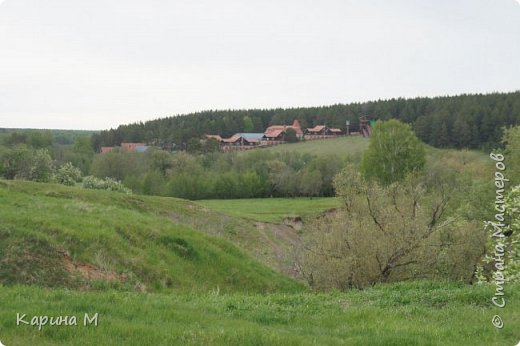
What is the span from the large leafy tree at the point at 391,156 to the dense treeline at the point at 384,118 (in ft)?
134

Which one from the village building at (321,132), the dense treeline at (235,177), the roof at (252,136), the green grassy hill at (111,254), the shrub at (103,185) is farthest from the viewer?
the roof at (252,136)

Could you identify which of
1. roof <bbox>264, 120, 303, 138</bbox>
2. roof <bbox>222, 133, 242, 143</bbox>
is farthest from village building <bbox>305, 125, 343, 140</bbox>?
roof <bbox>222, 133, 242, 143</bbox>

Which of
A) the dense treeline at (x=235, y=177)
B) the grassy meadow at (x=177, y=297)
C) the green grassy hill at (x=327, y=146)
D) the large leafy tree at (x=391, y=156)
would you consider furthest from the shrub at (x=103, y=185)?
the green grassy hill at (x=327, y=146)

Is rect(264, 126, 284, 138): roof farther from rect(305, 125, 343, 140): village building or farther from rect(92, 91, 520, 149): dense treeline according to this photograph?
rect(92, 91, 520, 149): dense treeline

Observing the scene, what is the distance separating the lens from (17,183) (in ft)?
106

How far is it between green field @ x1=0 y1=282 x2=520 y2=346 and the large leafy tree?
58.9 meters

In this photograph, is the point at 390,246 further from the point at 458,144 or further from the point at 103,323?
the point at 458,144

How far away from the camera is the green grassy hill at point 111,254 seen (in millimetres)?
12398

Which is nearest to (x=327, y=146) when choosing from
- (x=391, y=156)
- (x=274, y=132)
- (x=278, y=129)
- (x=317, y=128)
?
(x=317, y=128)

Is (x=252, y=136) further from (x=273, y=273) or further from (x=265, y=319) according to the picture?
(x=265, y=319)

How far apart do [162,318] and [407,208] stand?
13.7 meters

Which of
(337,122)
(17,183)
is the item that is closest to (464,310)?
(17,183)

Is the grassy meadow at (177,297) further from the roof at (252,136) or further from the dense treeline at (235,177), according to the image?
the roof at (252,136)

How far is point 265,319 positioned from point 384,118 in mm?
150503
